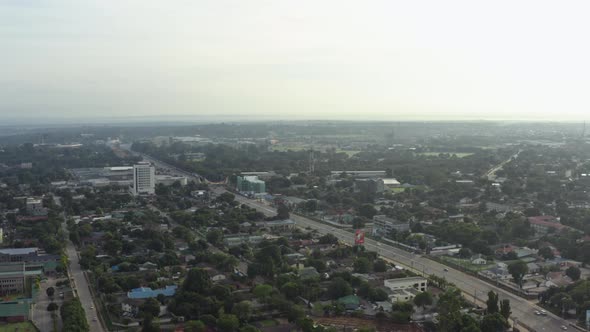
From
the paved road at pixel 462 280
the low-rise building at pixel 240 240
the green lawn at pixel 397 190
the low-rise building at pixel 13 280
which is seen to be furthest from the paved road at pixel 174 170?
the low-rise building at pixel 13 280

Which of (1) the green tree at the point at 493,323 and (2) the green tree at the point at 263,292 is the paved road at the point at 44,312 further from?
(1) the green tree at the point at 493,323

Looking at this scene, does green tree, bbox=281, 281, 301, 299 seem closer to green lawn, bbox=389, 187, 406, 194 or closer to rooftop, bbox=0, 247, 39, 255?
rooftop, bbox=0, 247, 39, 255

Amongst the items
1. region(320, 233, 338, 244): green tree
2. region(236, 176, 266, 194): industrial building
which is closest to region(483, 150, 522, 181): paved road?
region(236, 176, 266, 194): industrial building

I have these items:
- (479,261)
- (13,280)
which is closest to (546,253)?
(479,261)

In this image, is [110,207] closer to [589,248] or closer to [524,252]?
[524,252]

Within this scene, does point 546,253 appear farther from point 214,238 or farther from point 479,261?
point 214,238
